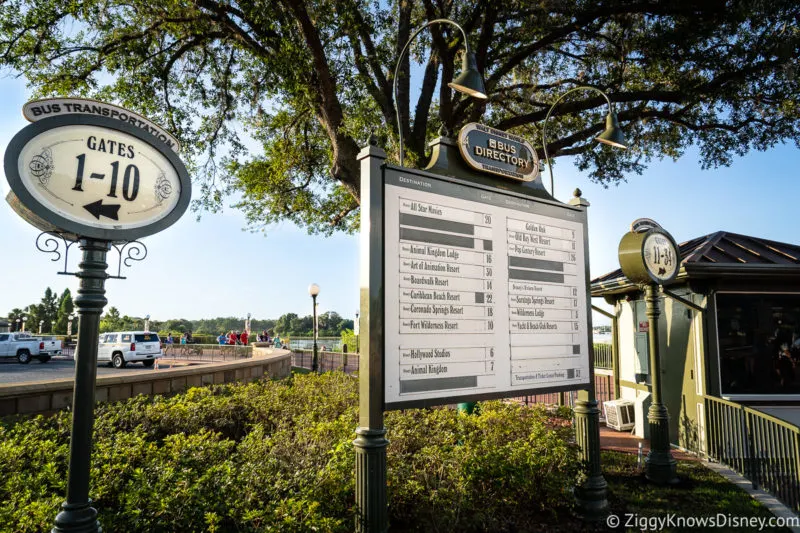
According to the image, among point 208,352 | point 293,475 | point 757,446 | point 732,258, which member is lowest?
point 208,352

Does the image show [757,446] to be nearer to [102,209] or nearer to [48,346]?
[102,209]

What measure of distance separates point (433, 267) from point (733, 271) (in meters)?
6.56

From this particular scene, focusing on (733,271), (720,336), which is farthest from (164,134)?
(720,336)

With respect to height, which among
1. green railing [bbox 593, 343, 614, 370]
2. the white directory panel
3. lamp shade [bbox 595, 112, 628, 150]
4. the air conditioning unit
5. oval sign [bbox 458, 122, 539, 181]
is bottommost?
the air conditioning unit

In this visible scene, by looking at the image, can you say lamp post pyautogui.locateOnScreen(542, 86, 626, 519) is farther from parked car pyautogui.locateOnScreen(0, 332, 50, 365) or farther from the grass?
parked car pyautogui.locateOnScreen(0, 332, 50, 365)

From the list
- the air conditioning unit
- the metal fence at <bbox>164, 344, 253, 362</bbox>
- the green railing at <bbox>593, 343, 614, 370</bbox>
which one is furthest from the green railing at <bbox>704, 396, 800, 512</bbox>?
the metal fence at <bbox>164, 344, 253, 362</bbox>

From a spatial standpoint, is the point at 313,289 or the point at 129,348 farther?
the point at 129,348

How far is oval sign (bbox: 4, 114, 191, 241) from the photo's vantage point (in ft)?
9.81

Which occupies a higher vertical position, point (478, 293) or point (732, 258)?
point (732, 258)

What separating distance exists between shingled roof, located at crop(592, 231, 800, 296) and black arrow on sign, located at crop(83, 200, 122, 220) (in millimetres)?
8519

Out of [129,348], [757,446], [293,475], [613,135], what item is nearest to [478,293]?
[293,475]

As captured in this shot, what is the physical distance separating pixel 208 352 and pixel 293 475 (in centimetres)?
3094

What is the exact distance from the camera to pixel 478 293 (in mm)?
4902

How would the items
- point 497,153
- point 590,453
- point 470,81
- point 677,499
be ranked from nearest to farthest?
point 470,81 → point 497,153 → point 590,453 → point 677,499
